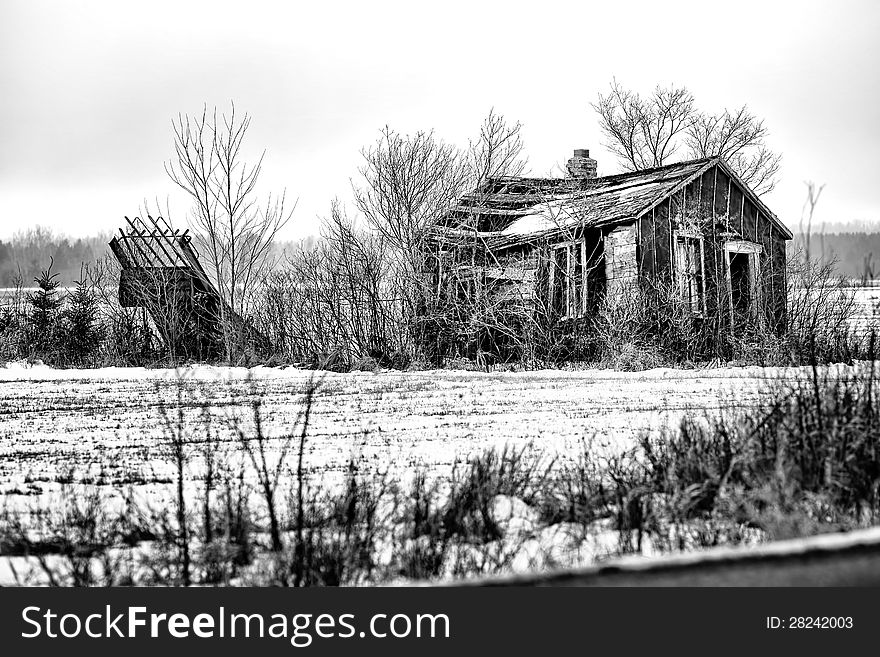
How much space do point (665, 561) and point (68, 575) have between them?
7.40ft

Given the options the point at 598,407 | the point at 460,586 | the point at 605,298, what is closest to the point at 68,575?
the point at 460,586

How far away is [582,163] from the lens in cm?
2230

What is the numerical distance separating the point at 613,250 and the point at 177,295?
9.35 meters

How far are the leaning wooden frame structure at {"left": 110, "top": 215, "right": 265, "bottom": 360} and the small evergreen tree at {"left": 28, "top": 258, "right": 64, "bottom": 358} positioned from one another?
1.55 metres

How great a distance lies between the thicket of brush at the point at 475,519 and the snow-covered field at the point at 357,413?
57cm

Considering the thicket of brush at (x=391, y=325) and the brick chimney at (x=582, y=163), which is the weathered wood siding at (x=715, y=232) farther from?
the brick chimney at (x=582, y=163)

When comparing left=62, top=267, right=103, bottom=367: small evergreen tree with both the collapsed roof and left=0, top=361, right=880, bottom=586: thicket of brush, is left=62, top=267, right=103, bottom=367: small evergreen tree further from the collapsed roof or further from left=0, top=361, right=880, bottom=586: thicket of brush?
left=0, top=361, right=880, bottom=586: thicket of brush

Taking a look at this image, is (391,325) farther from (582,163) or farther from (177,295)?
(582,163)

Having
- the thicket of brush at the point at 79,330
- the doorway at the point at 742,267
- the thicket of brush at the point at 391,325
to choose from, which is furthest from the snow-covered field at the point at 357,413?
the doorway at the point at 742,267

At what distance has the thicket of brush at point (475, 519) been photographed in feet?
10.4

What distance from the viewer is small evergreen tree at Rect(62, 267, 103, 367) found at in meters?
16.7

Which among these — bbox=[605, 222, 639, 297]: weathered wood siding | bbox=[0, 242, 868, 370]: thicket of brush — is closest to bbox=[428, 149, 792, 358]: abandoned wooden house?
bbox=[605, 222, 639, 297]: weathered wood siding

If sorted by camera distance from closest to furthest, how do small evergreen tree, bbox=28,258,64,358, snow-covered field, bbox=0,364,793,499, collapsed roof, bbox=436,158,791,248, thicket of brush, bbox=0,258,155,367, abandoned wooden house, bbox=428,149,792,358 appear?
snow-covered field, bbox=0,364,793,499 → abandoned wooden house, bbox=428,149,792,358 → thicket of brush, bbox=0,258,155,367 → small evergreen tree, bbox=28,258,64,358 → collapsed roof, bbox=436,158,791,248

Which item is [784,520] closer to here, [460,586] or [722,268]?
[460,586]
